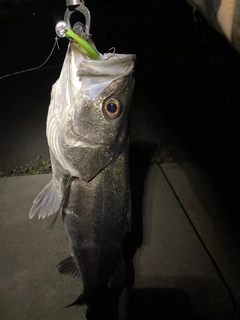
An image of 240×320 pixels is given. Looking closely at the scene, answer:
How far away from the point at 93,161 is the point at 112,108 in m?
0.30

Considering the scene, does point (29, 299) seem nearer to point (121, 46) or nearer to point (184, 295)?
point (184, 295)

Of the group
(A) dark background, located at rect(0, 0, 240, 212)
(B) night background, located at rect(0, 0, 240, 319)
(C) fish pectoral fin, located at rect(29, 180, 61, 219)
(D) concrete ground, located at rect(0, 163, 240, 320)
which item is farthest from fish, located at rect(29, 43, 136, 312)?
(A) dark background, located at rect(0, 0, 240, 212)

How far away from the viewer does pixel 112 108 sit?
1480 millimetres

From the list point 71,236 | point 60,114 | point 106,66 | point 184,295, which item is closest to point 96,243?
point 71,236

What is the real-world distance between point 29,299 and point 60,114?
1.87 m

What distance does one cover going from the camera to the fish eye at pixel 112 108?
1.46 meters

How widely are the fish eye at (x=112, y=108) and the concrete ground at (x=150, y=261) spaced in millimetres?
1860

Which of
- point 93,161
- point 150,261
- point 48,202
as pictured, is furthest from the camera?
point 150,261

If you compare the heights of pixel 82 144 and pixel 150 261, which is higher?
pixel 82 144

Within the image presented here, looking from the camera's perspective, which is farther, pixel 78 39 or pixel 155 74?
pixel 155 74

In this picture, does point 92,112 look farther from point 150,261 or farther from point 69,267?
point 150,261

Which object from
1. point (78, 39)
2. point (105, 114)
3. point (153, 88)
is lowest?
point (153, 88)

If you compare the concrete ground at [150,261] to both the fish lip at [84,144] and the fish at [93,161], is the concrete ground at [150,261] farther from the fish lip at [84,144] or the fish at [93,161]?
the fish lip at [84,144]

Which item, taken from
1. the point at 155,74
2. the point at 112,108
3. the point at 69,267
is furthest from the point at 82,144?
the point at 155,74
